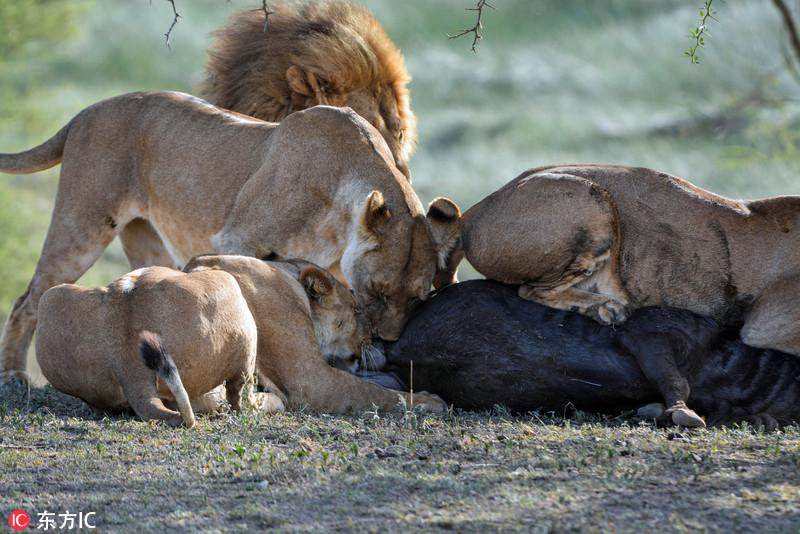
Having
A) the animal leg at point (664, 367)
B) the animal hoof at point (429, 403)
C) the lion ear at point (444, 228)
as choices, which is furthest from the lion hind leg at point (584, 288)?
the animal hoof at point (429, 403)

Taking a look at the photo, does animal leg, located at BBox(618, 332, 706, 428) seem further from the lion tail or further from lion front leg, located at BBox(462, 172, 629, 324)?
the lion tail

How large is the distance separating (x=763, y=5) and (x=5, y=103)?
835 inches

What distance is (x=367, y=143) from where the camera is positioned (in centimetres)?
706

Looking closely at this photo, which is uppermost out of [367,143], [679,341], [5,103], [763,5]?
[763,5]

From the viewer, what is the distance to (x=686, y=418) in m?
5.62

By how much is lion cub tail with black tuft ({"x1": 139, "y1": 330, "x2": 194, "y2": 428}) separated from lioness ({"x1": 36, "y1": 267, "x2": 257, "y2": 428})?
0.14m

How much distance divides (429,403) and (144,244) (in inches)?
119

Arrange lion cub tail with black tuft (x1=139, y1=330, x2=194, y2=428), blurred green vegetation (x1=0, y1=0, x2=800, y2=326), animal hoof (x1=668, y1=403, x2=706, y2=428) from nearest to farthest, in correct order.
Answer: lion cub tail with black tuft (x1=139, y1=330, x2=194, y2=428)
animal hoof (x1=668, y1=403, x2=706, y2=428)
blurred green vegetation (x1=0, y1=0, x2=800, y2=326)

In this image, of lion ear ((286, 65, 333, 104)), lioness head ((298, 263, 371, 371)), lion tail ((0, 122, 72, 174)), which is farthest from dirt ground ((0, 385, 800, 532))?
lion ear ((286, 65, 333, 104))

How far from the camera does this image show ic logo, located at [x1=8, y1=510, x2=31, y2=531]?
4051 millimetres

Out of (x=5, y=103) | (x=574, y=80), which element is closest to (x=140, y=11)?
(x=574, y=80)

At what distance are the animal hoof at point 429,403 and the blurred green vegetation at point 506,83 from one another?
14.3 meters

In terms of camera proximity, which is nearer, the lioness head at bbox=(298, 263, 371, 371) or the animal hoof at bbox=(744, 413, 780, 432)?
the animal hoof at bbox=(744, 413, 780, 432)

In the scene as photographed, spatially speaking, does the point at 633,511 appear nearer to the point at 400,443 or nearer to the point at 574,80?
the point at 400,443
